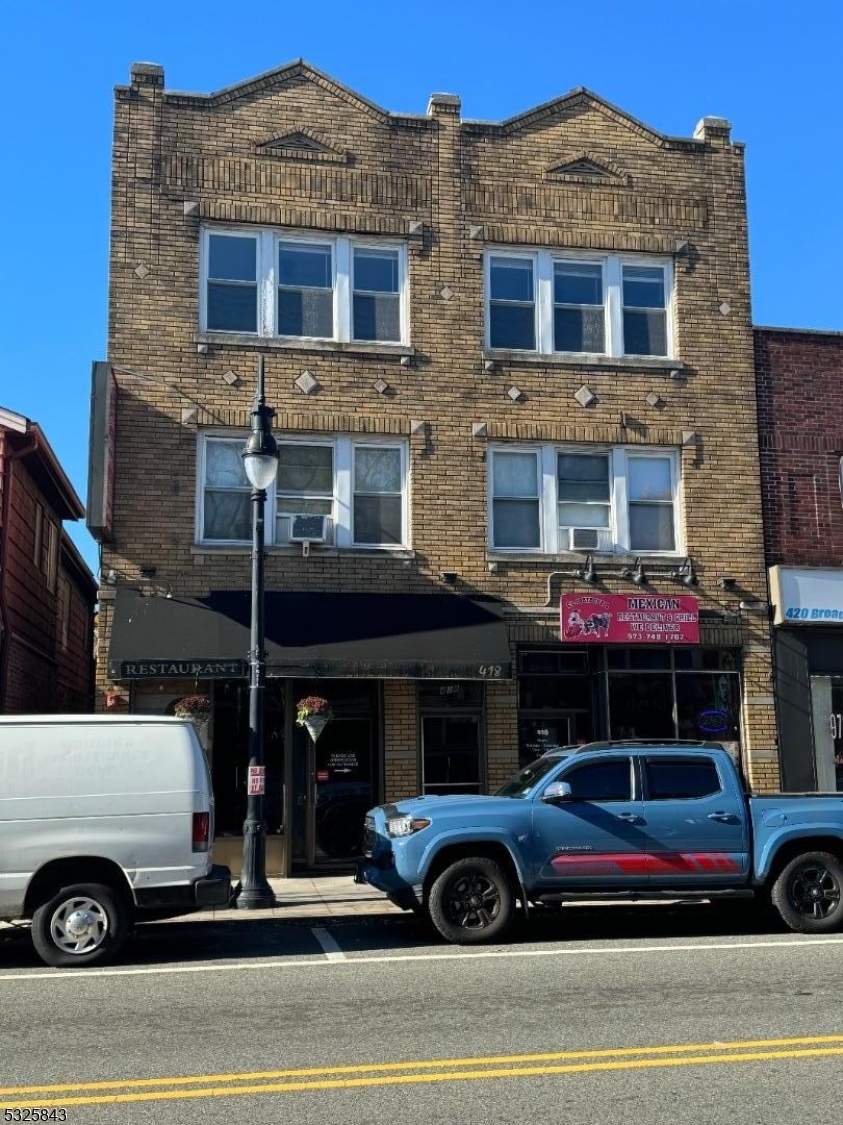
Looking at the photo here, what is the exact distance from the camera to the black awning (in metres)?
14.4

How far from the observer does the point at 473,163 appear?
680 inches

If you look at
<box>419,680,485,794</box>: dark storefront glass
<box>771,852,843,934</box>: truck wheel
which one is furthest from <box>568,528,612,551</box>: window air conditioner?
<box>771,852,843,934</box>: truck wheel

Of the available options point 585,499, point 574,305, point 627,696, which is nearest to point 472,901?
point 627,696

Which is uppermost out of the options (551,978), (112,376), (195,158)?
(195,158)

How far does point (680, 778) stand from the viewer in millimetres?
10922

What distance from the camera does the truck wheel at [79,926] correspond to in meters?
9.22

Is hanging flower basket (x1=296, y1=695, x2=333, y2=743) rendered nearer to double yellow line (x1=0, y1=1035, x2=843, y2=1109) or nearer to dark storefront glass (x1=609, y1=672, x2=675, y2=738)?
dark storefront glass (x1=609, y1=672, x2=675, y2=738)

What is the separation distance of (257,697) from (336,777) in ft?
11.5

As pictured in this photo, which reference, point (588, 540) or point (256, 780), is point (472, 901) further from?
point (588, 540)

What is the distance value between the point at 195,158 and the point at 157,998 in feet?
40.1

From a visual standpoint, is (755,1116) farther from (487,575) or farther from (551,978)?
(487,575)

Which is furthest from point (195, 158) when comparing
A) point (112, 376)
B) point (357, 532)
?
point (357, 532)

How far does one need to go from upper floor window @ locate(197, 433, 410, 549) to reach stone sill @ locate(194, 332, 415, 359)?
1.27 m

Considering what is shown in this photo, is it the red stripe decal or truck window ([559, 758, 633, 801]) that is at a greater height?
truck window ([559, 758, 633, 801])
